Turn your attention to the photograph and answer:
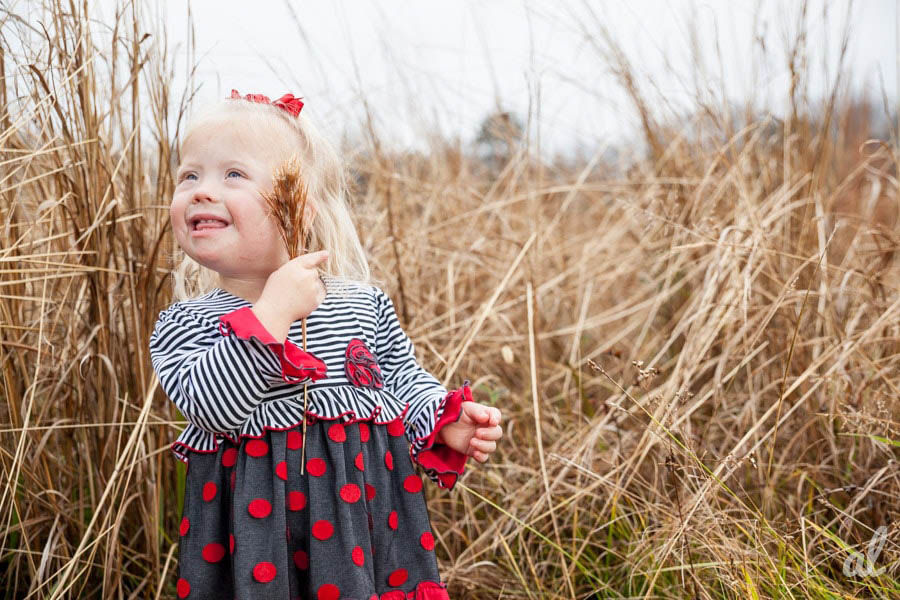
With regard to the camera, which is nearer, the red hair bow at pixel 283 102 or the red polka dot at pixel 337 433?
the red polka dot at pixel 337 433

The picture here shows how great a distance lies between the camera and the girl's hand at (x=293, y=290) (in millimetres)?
1148

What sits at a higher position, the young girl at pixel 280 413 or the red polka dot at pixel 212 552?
the young girl at pixel 280 413

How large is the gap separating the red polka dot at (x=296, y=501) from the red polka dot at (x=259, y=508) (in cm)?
3

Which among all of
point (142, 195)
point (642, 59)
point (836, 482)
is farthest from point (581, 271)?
point (142, 195)

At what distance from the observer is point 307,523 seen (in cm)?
123

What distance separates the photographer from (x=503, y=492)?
1874 mm

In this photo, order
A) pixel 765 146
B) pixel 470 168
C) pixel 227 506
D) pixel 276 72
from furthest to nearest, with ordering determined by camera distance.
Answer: pixel 470 168
pixel 765 146
pixel 276 72
pixel 227 506

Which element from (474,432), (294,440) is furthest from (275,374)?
(474,432)

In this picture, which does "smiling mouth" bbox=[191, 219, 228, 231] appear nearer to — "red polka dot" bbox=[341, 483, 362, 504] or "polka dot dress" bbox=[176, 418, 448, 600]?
"polka dot dress" bbox=[176, 418, 448, 600]

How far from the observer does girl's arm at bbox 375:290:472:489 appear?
1.33 metres

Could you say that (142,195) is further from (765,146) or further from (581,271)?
(765,146)

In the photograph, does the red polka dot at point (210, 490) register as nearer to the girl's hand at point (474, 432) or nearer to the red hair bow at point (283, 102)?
the girl's hand at point (474, 432)

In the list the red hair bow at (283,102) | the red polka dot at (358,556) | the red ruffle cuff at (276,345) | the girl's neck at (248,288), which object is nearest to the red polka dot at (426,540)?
the red polka dot at (358,556)

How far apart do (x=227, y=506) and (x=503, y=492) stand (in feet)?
2.62
